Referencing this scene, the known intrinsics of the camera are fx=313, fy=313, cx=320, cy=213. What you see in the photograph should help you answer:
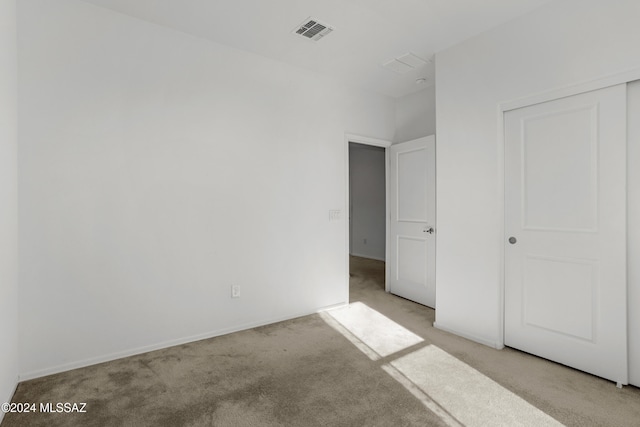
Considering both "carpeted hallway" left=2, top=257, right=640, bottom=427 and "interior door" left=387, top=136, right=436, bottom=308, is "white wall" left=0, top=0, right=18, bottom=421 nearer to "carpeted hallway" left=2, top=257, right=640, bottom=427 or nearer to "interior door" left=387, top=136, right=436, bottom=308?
"carpeted hallway" left=2, top=257, right=640, bottom=427

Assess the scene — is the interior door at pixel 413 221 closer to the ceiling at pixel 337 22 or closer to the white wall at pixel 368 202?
the ceiling at pixel 337 22

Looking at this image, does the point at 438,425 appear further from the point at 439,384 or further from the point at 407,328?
the point at 407,328

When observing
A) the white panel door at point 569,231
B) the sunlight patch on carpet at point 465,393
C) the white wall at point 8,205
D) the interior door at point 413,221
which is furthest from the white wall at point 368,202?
the white wall at point 8,205

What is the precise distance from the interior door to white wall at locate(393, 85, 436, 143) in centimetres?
22

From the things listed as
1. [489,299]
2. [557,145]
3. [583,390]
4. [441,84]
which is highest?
[441,84]

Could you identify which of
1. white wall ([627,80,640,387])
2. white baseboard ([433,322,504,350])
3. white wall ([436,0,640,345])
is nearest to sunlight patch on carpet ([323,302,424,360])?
white baseboard ([433,322,504,350])

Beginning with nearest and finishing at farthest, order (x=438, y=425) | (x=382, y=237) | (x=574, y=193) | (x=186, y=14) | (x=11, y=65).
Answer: (x=438, y=425) → (x=11, y=65) → (x=574, y=193) → (x=186, y=14) → (x=382, y=237)

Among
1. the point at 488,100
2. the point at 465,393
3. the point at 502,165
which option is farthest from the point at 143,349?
the point at 488,100

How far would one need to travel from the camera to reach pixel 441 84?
3105 millimetres

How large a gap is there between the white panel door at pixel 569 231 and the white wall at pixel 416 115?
1.40 m

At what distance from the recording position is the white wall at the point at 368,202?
7098 millimetres

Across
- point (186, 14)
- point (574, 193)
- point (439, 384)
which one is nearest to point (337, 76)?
point (186, 14)

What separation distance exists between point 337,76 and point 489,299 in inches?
112

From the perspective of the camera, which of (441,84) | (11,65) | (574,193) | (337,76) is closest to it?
(11,65)
